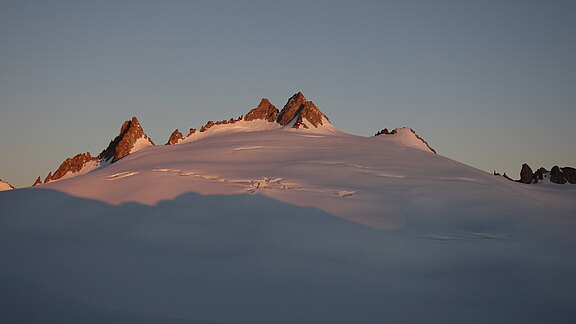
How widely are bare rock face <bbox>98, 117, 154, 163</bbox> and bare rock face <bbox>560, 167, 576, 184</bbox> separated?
59.6 m

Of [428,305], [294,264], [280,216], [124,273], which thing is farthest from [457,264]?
[124,273]

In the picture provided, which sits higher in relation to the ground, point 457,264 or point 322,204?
point 322,204

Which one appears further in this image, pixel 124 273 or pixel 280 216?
pixel 280 216

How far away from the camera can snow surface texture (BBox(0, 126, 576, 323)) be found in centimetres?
1236

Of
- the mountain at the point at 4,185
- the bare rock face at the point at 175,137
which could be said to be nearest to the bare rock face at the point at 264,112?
the bare rock face at the point at 175,137

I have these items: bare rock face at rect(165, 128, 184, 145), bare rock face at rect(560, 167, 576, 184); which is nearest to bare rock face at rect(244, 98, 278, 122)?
bare rock face at rect(165, 128, 184, 145)

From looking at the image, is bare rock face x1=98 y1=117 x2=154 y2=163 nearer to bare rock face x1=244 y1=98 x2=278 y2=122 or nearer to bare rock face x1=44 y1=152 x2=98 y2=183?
bare rock face x1=44 y1=152 x2=98 y2=183

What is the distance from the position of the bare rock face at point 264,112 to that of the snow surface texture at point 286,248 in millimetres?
43388

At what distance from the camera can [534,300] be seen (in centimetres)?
1342

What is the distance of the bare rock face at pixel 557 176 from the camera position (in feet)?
213

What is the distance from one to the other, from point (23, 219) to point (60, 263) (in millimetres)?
7035

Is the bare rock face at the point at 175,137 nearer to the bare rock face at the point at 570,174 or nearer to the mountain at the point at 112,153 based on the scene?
the mountain at the point at 112,153

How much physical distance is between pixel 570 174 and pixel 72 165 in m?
71.5

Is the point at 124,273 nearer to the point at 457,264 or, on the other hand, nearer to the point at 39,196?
the point at 457,264
